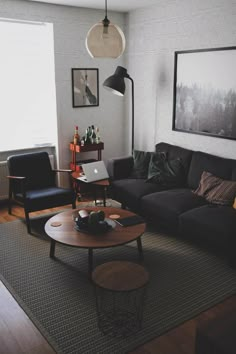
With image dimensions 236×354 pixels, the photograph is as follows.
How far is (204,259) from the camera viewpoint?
348cm

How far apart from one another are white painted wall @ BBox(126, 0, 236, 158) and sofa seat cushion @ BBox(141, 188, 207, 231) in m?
0.76

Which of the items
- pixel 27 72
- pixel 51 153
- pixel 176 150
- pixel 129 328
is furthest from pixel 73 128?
pixel 129 328

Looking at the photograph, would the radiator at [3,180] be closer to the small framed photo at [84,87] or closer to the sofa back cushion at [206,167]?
the small framed photo at [84,87]

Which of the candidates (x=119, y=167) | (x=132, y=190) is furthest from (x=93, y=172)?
(x=132, y=190)

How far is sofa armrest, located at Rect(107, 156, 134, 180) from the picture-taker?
185 inches

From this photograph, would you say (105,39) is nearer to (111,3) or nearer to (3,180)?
(111,3)

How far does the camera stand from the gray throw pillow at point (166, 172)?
4402 millimetres

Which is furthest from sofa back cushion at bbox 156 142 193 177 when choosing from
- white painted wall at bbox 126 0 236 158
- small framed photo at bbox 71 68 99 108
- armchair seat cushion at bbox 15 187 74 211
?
armchair seat cushion at bbox 15 187 74 211

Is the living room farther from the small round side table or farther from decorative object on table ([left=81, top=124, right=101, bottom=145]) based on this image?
the small round side table

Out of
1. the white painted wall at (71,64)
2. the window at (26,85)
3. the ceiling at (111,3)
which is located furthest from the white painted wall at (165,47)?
the window at (26,85)

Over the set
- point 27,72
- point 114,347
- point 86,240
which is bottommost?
point 114,347

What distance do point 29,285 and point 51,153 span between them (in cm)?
250

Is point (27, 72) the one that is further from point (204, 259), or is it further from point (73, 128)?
point (204, 259)

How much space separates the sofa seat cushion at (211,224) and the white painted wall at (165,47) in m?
0.95
